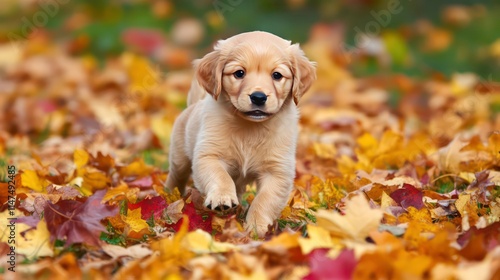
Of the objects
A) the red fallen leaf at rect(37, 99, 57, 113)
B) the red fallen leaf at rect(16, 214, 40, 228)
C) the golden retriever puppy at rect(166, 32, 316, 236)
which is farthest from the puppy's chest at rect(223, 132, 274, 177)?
the red fallen leaf at rect(37, 99, 57, 113)

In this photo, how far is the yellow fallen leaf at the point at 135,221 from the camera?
3.29 meters

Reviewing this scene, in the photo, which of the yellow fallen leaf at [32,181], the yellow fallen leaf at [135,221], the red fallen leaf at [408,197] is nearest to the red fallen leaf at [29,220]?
the yellow fallen leaf at [135,221]

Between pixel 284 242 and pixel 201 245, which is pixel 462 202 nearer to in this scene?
pixel 284 242

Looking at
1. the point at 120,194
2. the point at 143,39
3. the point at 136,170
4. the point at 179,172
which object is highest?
the point at 120,194

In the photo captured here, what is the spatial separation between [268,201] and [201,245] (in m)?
0.78

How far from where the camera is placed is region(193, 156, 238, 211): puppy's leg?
337 centimetres

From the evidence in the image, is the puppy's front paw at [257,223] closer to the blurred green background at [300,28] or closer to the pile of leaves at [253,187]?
the pile of leaves at [253,187]

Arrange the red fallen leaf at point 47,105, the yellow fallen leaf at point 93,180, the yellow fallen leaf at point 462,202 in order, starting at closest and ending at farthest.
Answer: the yellow fallen leaf at point 462,202 < the yellow fallen leaf at point 93,180 < the red fallen leaf at point 47,105

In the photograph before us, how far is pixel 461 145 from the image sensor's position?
14.7 ft

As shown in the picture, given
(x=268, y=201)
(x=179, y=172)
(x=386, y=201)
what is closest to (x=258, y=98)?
(x=268, y=201)

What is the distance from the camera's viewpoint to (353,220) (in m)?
2.82

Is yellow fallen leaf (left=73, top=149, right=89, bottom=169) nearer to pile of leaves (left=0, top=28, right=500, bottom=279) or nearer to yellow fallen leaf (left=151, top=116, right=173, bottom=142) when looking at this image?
pile of leaves (left=0, top=28, right=500, bottom=279)

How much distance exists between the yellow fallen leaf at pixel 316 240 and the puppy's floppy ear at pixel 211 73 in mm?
1109

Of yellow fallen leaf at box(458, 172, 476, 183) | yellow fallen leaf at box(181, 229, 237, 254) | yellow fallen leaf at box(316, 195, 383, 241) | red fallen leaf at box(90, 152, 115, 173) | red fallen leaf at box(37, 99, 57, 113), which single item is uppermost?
yellow fallen leaf at box(316, 195, 383, 241)
